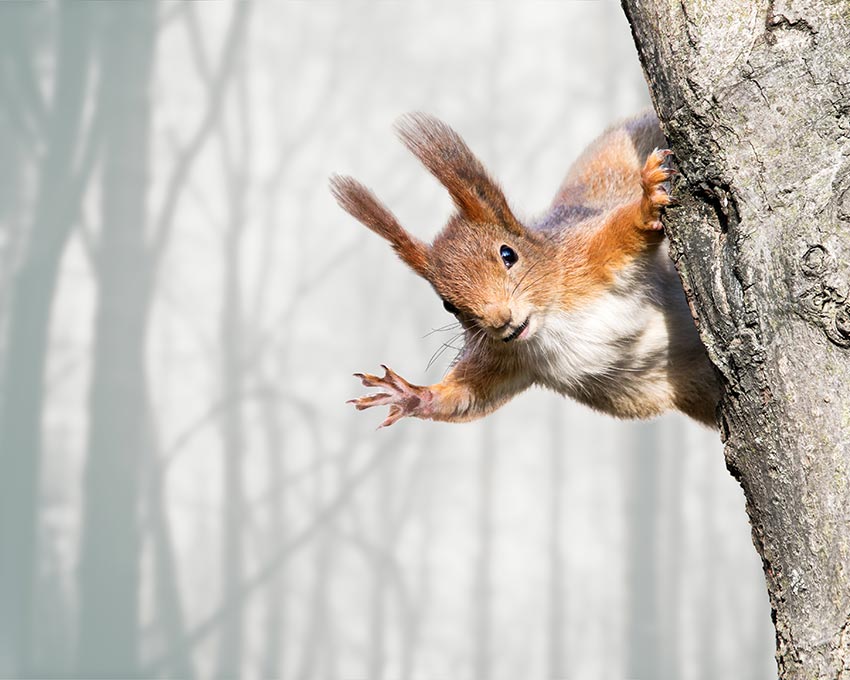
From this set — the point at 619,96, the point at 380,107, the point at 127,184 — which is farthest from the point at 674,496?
the point at 127,184

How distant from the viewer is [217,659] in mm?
5973

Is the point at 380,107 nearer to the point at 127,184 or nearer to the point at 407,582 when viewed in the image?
the point at 127,184

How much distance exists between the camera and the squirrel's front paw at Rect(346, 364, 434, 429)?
1.78 meters

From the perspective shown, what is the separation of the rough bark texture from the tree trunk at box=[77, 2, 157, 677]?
17.0ft

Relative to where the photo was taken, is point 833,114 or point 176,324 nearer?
point 833,114

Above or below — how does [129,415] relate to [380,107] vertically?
below

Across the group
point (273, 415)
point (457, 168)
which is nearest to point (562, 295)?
point (457, 168)

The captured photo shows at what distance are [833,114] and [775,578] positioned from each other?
484 millimetres

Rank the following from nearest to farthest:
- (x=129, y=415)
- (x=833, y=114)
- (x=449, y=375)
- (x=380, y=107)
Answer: (x=833, y=114) < (x=449, y=375) < (x=129, y=415) < (x=380, y=107)

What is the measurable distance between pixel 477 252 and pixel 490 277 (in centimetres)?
5

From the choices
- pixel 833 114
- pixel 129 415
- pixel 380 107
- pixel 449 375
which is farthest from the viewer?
pixel 380 107

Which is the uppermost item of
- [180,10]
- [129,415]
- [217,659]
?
[180,10]

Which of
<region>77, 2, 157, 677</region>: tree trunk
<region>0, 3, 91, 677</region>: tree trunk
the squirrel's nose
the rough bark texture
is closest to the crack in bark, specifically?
the rough bark texture

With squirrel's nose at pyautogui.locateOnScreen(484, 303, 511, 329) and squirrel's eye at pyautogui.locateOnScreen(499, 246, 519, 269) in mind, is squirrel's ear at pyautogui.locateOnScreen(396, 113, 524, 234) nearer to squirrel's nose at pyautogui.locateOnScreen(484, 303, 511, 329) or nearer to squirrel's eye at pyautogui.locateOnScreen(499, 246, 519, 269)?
squirrel's eye at pyautogui.locateOnScreen(499, 246, 519, 269)
